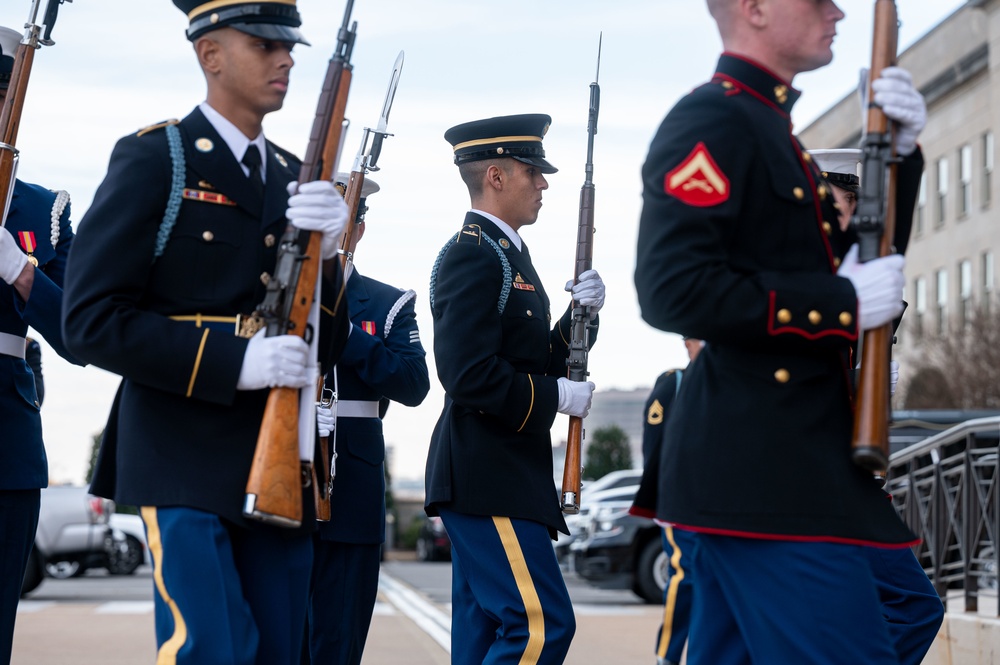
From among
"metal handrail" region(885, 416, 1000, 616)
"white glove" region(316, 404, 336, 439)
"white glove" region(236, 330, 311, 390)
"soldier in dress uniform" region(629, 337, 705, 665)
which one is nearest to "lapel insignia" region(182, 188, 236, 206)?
"white glove" region(236, 330, 311, 390)

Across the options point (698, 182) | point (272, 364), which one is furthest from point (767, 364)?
point (272, 364)

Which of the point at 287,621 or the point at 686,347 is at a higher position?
the point at 686,347

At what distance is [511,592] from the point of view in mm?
5152

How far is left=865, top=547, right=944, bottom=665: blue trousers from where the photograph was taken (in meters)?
5.16

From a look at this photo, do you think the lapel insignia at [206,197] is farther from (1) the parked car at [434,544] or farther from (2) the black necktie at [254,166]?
(1) the parked car at [434,544]

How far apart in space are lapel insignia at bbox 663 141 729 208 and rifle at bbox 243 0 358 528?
92cm

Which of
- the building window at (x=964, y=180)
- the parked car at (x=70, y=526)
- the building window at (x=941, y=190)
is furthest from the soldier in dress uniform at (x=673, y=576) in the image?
the building window at (x=941, y=190)

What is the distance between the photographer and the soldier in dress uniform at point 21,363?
15.1ft

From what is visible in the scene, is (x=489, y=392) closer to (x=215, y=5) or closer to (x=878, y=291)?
(x=215, y=5)

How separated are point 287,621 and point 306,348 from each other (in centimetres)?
67

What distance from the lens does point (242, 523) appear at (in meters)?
3.70

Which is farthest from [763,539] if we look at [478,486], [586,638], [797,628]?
[586,638]

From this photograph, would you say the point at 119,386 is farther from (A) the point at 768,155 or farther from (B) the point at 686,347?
(B) the point at 686,347

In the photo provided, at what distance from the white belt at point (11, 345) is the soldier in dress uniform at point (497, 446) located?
1363 mm
